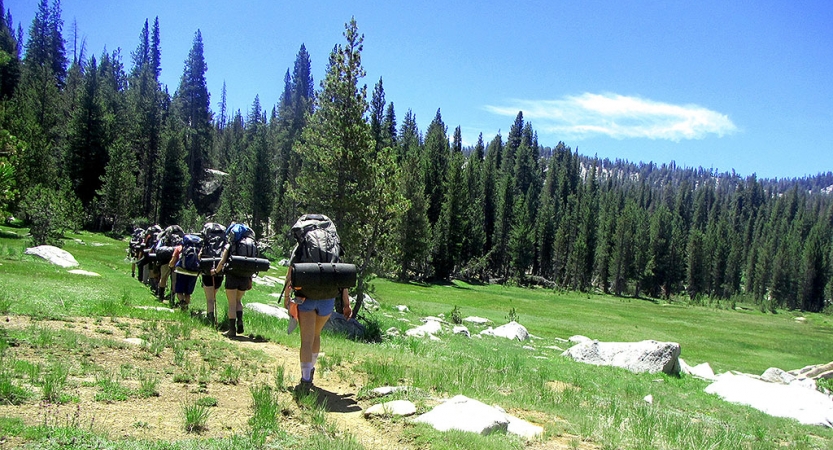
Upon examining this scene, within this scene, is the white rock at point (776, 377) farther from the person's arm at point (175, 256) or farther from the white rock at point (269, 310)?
the person's arm at point (175, 256)

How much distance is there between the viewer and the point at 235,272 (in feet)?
31.9

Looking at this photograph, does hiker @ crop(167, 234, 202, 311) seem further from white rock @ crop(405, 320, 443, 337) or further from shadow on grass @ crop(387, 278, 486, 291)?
shadow on grass @ crop(387, 278, 486, 291)

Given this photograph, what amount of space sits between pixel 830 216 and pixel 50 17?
841ft

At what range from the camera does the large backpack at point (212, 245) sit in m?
10.6

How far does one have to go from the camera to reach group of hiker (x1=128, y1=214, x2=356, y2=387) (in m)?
6.62

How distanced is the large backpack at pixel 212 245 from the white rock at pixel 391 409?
6.07 meters

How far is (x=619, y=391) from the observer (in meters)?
11.5

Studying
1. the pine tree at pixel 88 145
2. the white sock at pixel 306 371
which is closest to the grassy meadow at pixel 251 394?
the white sock at pixel 306 371

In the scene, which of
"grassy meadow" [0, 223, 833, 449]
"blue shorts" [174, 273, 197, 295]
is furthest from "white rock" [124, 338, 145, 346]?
"blue shorts" [174, 273, 197, 295]

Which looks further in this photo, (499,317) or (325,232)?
(499,317)

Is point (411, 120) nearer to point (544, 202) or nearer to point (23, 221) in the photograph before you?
point (544, 202)

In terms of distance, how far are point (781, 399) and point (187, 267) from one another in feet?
46.4

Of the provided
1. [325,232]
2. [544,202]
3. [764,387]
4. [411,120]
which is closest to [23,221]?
[325,232]

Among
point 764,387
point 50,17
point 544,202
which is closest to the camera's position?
point 764,387
